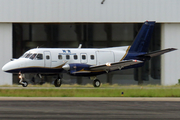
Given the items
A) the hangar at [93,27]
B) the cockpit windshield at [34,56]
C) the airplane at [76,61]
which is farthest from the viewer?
the hangar at [93,27]

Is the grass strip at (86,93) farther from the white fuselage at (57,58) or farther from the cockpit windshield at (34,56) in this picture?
the cockpit windshield at (34,56)

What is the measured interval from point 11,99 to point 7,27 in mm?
15065

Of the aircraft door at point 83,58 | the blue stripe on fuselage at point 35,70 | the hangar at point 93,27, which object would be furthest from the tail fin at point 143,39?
the blue stripe on fuselage at point 35,70

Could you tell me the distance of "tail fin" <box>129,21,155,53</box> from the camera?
28.1 m

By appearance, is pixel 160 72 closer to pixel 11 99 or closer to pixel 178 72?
pixel 178 72

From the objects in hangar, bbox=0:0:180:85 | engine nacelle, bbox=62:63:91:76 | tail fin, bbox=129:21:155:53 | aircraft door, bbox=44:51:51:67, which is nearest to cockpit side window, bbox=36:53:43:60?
aircraft door, bbox=44:51:51:67

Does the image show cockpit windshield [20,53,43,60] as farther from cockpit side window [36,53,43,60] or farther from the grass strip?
the grass strip

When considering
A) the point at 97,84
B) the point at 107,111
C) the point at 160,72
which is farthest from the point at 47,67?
the point at 107,111

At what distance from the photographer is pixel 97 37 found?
32531mm

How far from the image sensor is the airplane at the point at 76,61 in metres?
25.0

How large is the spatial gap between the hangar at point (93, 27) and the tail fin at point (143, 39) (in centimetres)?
280

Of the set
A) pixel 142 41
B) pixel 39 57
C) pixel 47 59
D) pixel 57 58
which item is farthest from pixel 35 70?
pixel 142 41

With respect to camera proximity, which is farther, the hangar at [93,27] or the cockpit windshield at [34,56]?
the hangar at [93,27]

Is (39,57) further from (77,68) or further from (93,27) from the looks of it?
(93,27)
